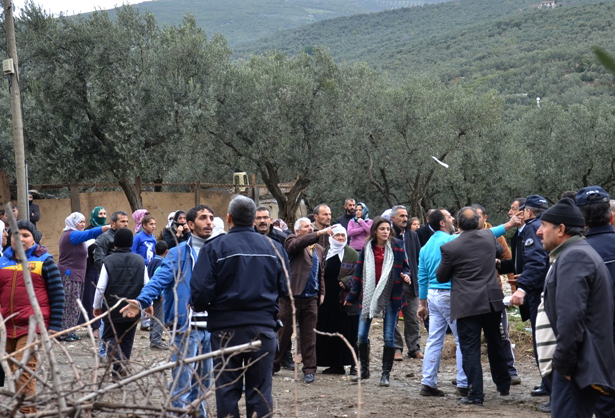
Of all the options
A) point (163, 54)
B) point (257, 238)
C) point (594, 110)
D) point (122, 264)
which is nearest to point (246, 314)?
point (257, 238)

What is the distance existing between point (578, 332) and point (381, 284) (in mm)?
3903

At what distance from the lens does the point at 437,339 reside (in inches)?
283

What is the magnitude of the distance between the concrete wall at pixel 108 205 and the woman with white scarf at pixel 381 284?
360 inches

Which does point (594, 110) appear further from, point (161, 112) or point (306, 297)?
point (306, 297)

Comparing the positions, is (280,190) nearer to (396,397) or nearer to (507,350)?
(507,350)

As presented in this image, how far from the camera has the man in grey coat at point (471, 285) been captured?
6645 millimetres

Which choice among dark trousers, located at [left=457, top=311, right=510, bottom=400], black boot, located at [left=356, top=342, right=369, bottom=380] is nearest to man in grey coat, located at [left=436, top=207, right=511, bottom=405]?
dark trousers, located at [left=457, top=311, right=510, bottom=400]

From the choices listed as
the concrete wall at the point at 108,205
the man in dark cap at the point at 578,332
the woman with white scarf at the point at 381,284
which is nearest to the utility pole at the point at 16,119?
the concrete wall at the point at 108,205

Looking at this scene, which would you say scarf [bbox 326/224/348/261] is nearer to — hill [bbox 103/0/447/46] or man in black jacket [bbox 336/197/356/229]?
man in black jacket [bbox 336/197/356/229]

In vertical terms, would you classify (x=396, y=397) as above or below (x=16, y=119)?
below

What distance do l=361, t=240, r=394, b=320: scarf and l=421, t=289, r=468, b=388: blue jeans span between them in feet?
2.03

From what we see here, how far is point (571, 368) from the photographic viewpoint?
3.84 m

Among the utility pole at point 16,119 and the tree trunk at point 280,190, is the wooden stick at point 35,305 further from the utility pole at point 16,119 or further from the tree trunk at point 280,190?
the tree trunk at point 280,190

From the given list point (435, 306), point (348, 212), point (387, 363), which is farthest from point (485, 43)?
point (435, 306)
